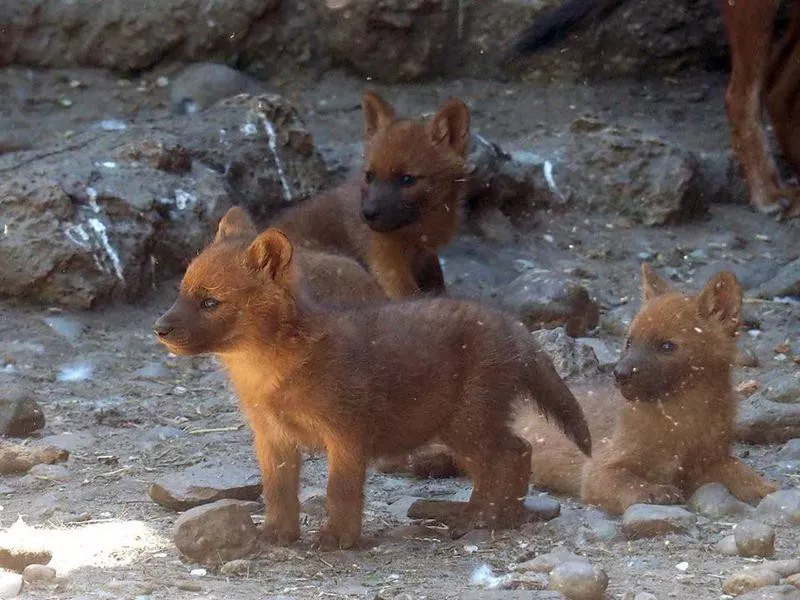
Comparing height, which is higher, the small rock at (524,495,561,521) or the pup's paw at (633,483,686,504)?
the pup's paw at (633,483,686,504)

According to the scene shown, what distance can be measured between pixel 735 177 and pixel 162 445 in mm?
5818

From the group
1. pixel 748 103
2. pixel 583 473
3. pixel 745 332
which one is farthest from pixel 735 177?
pixel 583 473

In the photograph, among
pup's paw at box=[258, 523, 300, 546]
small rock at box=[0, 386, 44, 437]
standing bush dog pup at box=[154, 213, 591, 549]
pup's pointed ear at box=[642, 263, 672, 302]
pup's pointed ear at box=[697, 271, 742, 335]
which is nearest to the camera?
standing bush dog pup at box=[154, 213, 591, 549]

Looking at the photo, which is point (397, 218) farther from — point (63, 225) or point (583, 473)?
point (583, 473)

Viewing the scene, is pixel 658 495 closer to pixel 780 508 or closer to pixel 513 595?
pixel 780 508

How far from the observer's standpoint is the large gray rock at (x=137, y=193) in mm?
8250

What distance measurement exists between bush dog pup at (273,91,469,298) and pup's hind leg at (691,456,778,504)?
2.81m

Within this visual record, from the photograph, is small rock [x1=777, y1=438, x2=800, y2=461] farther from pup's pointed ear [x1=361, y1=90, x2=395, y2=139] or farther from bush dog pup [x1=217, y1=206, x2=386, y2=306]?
pup's pointed ear [x1=361, y1=90, x2=395, y2=139]

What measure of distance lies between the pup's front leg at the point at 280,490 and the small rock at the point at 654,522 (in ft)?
4.08

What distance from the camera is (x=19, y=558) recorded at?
182 inches

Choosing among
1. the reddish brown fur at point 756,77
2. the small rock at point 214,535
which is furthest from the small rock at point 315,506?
the reddish brown fur at point 756,77

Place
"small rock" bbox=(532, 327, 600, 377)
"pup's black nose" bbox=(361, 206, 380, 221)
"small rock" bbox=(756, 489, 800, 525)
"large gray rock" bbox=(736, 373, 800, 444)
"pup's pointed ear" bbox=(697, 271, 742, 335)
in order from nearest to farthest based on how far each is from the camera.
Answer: "small rock" bbox=(756, 489, 800, 525) < "pup's pointed ear" bbox=(697, 271, 742, 335) < "large gray rock" bbox=(736, 373, 800, 444) < "small rock" bbox=(532, 327, 600, 377) < "pup's black nose" bbox=(361, 206, 380, 221)

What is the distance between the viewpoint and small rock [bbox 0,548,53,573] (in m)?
4.62

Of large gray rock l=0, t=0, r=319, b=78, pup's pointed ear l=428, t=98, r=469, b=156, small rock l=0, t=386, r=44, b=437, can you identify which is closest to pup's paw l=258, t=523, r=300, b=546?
small rock l=0, t=386, r=44, b=437
